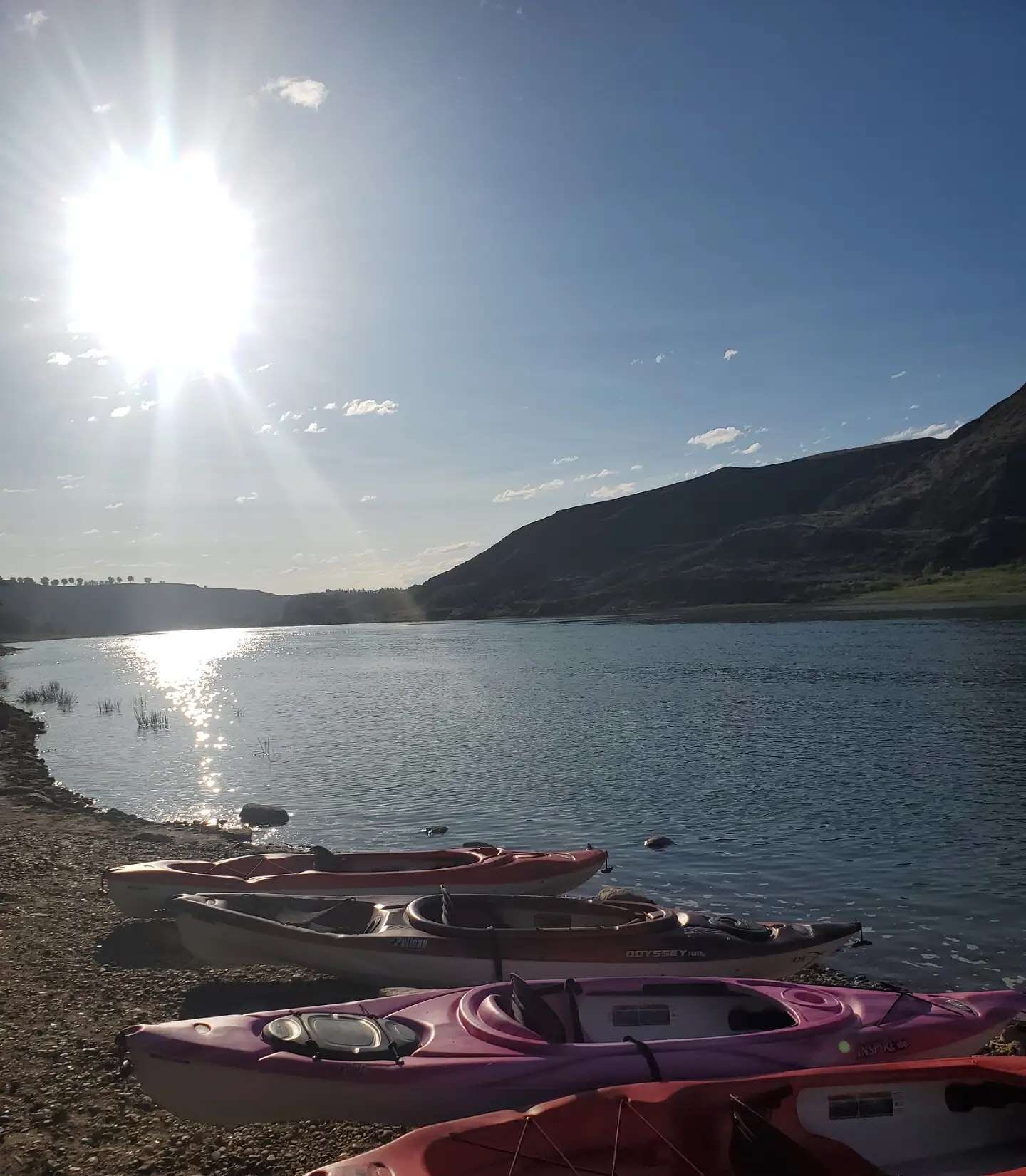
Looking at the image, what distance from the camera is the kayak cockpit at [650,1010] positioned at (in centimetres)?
805

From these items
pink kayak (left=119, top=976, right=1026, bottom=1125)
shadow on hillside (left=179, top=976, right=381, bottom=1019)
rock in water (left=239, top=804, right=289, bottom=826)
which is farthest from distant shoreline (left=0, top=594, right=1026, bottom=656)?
shadow on hillside (left=179, top=976, right=381, bottom=1019)

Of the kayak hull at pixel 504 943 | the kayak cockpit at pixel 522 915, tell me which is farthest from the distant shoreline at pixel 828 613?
the kayak cockpit at pixel 522 915

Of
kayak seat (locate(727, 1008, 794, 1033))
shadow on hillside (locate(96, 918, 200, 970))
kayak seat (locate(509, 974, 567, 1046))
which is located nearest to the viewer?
kayak seat (locate(509, 974, 567, 1046))

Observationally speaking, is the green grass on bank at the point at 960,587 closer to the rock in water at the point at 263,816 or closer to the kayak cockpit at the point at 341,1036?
the rock in water at the point at 263,816

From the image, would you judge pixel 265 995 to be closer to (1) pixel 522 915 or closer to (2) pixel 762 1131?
(1) pixel 522 915

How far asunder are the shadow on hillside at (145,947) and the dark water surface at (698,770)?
715 cm

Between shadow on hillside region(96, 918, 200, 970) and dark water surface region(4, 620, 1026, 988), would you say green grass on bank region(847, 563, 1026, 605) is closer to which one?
dark water surface region(4, 620, 1026, 988)

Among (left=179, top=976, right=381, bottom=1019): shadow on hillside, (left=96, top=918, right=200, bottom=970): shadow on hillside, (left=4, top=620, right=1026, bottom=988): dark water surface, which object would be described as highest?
(left=96, top=918, right=200, bottom=970): shadow on hillside

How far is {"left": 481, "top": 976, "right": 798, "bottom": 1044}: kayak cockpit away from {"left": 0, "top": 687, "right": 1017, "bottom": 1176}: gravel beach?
1.75 metres

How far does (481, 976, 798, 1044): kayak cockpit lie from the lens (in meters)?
8.05

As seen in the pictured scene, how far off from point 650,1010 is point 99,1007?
6.08m

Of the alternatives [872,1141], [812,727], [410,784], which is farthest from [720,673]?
[872,1141]

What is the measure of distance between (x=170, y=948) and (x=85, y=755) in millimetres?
25044

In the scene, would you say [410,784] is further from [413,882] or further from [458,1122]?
[458,1122]
